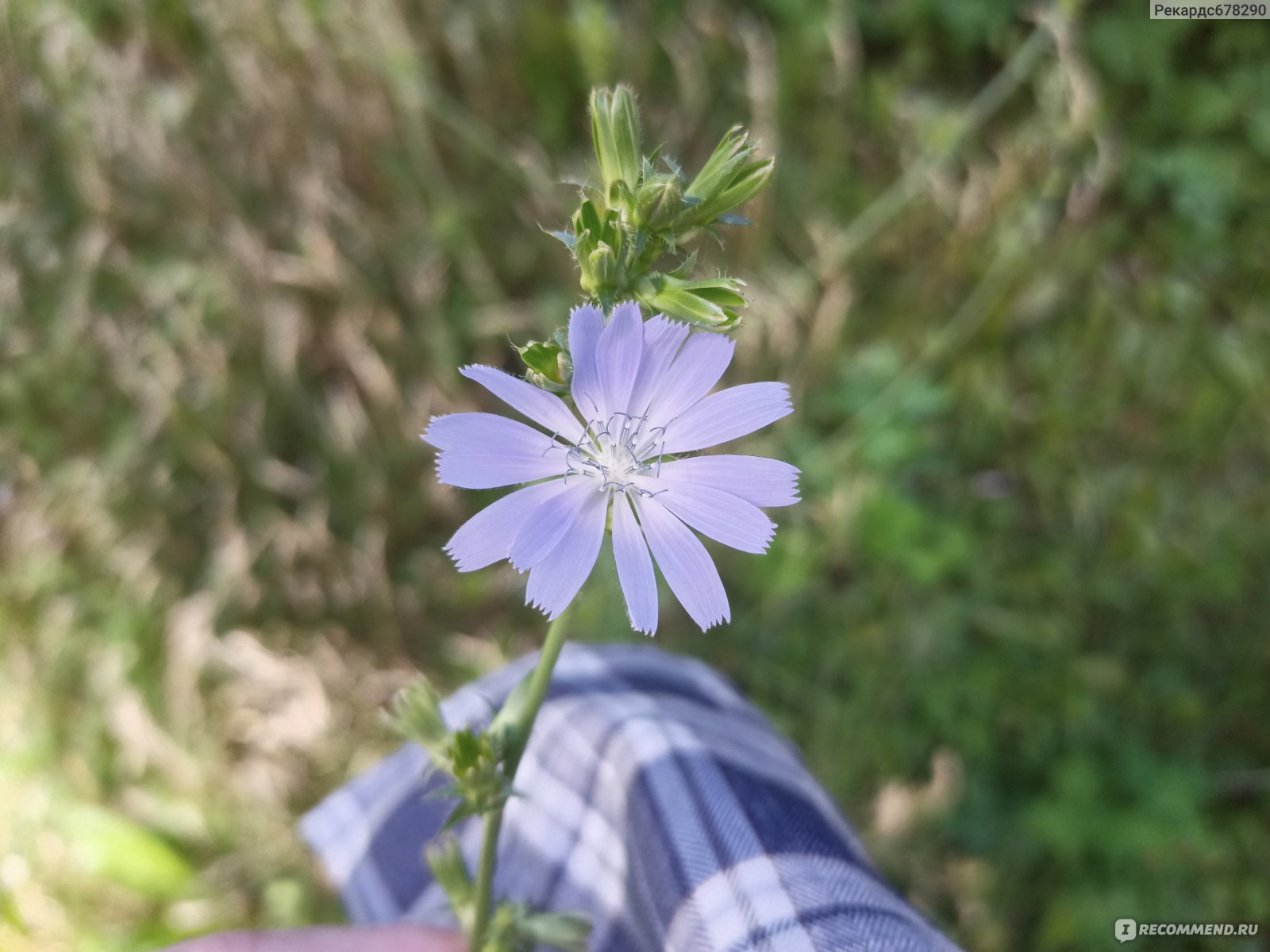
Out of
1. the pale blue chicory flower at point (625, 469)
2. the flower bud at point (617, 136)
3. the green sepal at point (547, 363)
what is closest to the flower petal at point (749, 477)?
the pale blue chicory flower at point (625, 469)

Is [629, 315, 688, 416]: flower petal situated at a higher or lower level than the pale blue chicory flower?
higher

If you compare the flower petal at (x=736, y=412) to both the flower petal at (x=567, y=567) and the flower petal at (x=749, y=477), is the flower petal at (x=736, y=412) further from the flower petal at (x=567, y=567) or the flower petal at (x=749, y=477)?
the flower petal at (x=567, y=567)

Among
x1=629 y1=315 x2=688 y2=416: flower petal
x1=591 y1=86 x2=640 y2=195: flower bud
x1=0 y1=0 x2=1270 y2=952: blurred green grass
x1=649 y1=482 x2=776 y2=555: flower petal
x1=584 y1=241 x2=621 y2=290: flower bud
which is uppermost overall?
x1=0 y1=0 x2=1270 y2=952: blurred green grass

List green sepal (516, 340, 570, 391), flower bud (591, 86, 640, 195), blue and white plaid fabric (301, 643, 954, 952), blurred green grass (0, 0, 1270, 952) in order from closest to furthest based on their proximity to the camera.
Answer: green sepal (516, 340, 570, 391)
flower bud (591, 86, 640, 195)
blue and white plaid fabric (301, 643, 954, 952)
blurred green grass (0, 0, 1270, 952)

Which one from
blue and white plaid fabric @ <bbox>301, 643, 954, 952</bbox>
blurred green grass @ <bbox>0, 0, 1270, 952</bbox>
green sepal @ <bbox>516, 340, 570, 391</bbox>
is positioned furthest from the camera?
blurred green grass @ <bbox>0, 0, 1270, 952</bbox>

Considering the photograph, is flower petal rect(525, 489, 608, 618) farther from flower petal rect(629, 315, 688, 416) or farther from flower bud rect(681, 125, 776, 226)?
flower bud rect(681, 125, 776, 226)

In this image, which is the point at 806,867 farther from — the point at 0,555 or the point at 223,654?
the point at 0,555

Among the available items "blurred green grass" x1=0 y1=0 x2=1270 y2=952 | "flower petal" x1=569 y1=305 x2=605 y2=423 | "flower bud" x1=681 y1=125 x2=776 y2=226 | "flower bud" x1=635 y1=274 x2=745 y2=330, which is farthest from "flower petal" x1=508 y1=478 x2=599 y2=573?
"blurred green grass" x1=0 y1=0 x2=1270 y2=952
